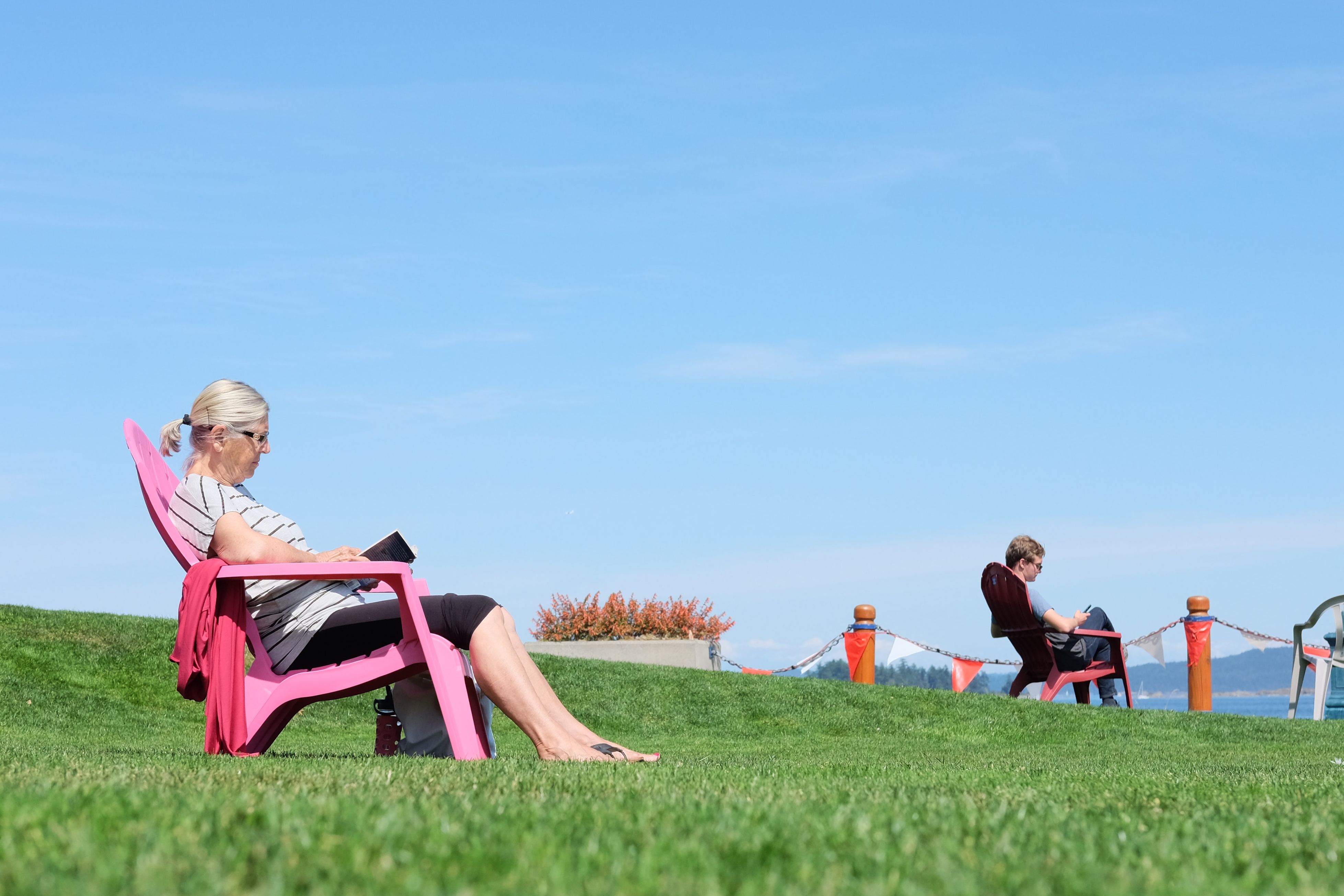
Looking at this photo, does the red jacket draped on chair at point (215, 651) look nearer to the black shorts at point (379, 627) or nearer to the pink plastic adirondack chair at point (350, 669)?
the pink plastic adirondack chair at point (350, 669)

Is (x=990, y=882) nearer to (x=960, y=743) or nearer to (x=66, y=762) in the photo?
(x=66, y=762)

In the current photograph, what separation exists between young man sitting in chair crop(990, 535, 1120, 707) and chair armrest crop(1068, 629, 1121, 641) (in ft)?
0.10

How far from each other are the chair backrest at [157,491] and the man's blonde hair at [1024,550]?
7.85m

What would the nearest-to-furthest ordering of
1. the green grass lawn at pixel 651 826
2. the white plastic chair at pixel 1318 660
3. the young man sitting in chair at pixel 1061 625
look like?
the green grass lawn at pixel 651 826, the young man sitting in chair at pixel 1061 625, the white plastic chair at pixel 1318 660

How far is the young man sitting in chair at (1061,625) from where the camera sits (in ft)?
36.0

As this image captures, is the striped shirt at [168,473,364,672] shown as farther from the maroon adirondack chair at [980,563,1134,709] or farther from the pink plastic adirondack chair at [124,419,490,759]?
the maroon adirondack chair at [980,563,1134,709]

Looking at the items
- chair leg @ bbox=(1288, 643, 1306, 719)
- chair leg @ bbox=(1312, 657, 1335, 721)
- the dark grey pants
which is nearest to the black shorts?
the dark grey pants

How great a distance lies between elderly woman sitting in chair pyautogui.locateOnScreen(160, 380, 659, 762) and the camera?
4754 millimetres

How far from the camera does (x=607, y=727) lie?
32.5 ft

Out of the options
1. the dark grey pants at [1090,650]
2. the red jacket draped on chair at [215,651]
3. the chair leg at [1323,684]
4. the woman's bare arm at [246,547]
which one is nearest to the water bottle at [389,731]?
the red jacket draped on chair at [215,651]

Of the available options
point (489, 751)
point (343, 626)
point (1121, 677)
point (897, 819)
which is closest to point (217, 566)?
point (343, 626)

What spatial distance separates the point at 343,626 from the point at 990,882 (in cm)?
360

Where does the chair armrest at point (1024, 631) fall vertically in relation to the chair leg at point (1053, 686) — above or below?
above

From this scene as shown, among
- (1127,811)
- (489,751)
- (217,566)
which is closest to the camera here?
(1127,811)
